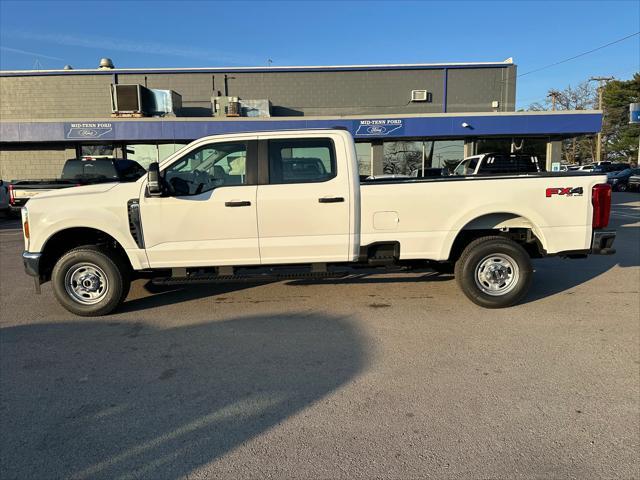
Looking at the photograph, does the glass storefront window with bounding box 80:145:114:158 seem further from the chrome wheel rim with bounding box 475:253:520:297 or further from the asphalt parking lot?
the chrome wheel rim with bounding box 475:253:520:297

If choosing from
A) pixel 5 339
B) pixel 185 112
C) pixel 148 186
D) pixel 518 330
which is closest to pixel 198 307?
pixel 148 186

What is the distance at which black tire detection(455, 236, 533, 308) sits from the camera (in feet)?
18.0

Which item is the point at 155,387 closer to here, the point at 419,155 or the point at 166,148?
the point at 166,148

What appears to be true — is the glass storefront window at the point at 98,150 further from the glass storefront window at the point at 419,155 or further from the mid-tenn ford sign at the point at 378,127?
the glass storefront window at the point at 419,155

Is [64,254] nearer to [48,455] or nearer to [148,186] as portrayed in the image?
[148,186]

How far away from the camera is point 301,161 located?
5.43 metres

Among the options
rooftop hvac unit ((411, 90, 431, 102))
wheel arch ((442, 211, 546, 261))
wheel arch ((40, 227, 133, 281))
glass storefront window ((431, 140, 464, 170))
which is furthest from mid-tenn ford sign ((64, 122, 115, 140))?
wheel arch ((442, 211, 546, 261))

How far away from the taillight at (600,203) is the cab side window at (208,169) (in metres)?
4.24

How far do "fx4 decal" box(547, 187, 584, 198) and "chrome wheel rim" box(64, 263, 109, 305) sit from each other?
17.9 ft

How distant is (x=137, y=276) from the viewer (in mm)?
5711

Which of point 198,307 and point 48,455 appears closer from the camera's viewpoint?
point 48,455

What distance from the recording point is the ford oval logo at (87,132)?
21.3 metres

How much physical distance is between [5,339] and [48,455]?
2575 millimetres

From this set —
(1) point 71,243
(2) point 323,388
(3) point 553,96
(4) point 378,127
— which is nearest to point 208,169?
(1) point 71,243
